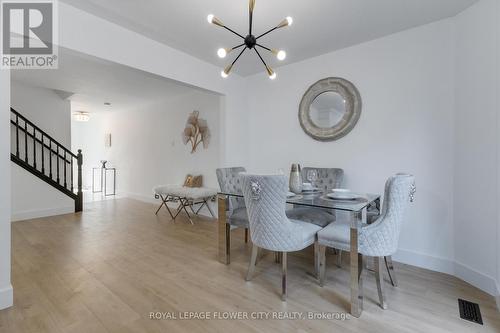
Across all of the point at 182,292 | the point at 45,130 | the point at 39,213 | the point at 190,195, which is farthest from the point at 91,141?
the point at 182,292

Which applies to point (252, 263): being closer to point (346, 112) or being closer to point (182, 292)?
point (182, 292)

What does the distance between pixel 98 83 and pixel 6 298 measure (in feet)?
12.3

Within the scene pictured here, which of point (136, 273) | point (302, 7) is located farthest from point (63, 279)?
point (302, 7)

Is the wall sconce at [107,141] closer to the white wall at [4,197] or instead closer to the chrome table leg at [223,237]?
the white wall at [4,197]

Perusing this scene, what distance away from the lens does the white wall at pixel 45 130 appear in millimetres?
4422

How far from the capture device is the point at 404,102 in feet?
9.02

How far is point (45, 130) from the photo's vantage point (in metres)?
5.26

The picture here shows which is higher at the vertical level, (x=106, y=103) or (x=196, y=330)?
(x=106, y=103)

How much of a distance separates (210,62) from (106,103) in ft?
12.8

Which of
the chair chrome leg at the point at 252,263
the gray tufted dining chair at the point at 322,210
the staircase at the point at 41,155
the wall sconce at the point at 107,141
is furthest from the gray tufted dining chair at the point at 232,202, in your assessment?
the wall sconce at the point at 107,141

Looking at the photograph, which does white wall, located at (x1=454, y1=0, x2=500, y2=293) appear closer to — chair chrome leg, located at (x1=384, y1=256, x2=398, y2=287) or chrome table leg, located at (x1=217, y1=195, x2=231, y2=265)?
chair chrome leg, located at (x1=384, y1=256, x2=398, y2=287)

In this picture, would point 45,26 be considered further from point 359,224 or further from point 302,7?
point 359,224

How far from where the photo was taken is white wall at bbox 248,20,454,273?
2.54 m

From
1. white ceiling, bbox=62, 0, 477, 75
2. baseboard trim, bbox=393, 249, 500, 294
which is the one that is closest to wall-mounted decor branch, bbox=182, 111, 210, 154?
white ceiling, bbox=62, 0, 477, 75
